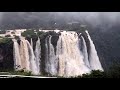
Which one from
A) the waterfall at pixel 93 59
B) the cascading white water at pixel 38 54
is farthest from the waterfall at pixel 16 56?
the waterfall at pixel 93 59

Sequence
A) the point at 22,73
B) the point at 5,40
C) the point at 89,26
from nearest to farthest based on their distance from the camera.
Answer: the point at 22,73 → the point at 5,40 → the point at 89,26

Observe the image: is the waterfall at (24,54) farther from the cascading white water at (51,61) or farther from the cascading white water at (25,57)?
the cascading white water at (51,61)

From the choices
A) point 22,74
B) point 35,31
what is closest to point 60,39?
point 35,31

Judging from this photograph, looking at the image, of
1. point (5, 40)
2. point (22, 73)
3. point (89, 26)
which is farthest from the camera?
point (89, 26)

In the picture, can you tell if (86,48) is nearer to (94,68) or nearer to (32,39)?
(94,68)

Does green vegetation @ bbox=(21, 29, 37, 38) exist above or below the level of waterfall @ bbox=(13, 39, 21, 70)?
above

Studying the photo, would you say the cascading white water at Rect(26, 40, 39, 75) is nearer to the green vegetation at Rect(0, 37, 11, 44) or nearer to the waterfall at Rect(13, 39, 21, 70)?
the waterfall at Rect(13, 39, 21, 70)

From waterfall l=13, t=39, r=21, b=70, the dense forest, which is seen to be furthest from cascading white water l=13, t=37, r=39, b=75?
the dense forest

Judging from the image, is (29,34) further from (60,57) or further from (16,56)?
(60,57)

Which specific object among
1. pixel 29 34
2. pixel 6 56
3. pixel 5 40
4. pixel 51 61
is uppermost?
pixel 29 34

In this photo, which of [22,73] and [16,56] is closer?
[22,73]

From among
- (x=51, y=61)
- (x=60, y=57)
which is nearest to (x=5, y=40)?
(x=51, y=61)

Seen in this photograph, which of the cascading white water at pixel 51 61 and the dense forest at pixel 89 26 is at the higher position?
the dense forest at pixel 89 26
